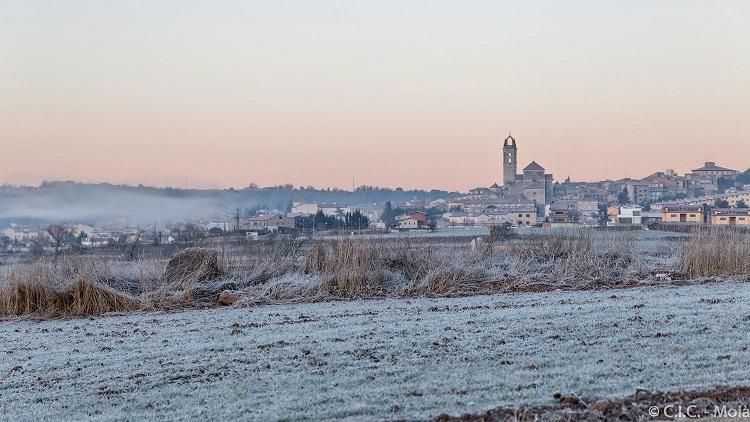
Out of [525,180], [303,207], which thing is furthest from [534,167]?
[303,207]

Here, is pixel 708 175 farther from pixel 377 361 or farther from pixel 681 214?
pixel 377 361

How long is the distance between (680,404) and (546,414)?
0.99 metres

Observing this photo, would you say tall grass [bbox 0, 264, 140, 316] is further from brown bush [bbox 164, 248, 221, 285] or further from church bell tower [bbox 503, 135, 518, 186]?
church bell tower [bbox 503, 135, 518, 186]

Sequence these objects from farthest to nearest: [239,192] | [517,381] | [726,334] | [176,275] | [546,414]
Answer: [239,192], [176,275], [726,334], [517,381], [546,414]

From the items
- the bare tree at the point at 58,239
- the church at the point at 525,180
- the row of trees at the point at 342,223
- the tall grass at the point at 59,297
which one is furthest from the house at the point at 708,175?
the tall grass at the point at 59,297

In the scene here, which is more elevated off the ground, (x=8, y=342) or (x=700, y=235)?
(x=700, y=235)

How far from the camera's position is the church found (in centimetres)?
11596

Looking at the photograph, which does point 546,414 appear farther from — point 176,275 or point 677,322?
point 176,275

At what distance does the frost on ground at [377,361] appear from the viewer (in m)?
6.93

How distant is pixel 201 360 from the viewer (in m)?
9.05

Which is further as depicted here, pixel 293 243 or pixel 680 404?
pixel 293 243

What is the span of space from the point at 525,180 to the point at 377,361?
127 metres

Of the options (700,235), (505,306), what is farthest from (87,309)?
(700,235)

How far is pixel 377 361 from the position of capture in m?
8.37
